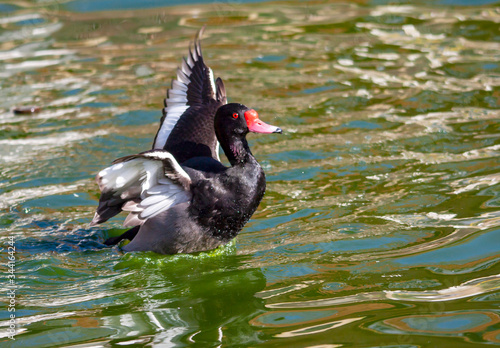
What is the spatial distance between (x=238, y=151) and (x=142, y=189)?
2.94 feet

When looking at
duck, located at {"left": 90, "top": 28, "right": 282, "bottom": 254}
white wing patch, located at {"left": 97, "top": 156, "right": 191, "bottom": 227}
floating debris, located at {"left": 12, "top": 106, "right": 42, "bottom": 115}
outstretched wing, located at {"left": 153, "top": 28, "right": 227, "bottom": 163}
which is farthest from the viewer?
floating debris, located at {"left": 12, "top": 106, "right": 42, "bottom": 115}

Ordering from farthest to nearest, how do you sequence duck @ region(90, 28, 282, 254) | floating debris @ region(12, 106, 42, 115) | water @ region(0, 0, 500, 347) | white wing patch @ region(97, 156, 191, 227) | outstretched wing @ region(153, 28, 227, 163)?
floating debris @ region(12, 106, 42, 115) < outstretched wing @ region(153, 28, 227, 163) < duck @ region(90, 28, 282, 254) < white wing patch @ region(97, 156, 191, 227) < water @ region(0, 0, 500, 347)

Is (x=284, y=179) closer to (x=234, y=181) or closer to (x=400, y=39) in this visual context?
(x=234, y=181)

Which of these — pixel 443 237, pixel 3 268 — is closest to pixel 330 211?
pixel 443 237

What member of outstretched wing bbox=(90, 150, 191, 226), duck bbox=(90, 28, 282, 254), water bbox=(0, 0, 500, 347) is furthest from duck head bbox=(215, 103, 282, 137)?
water bbox=(0, 0, 500, 347)

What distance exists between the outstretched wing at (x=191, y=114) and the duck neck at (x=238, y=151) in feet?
2.11

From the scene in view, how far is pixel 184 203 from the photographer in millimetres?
5750

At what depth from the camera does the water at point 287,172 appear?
15.2 feet

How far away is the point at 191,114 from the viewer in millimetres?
6816

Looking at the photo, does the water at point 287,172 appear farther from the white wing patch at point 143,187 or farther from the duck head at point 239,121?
the duck head at point 239,121

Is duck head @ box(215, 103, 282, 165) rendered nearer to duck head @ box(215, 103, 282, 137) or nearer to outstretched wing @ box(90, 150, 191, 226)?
duck head @ box(215, 103, 282, 137)

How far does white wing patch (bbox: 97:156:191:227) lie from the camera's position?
17.6 ft

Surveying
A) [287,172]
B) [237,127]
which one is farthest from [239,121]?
[287,172]

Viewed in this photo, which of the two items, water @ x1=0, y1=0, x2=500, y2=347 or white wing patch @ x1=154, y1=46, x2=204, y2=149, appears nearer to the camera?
water @ x1=0, y1=0, x2=500, y2=347
